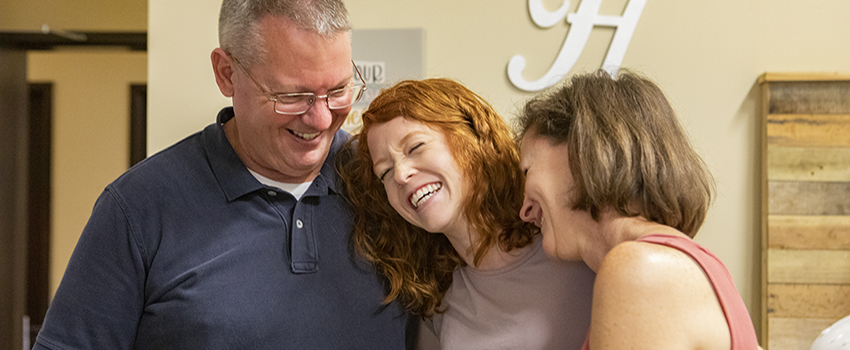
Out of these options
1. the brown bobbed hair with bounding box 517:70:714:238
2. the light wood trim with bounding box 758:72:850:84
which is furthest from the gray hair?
the light wood trim with bounding box 758:72:850:84

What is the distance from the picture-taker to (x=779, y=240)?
207 cm

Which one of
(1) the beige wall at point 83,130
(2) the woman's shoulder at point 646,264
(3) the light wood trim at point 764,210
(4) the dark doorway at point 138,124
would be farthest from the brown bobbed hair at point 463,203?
(1) the beige wall at point 83,130

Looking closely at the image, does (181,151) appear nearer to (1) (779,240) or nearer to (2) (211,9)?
(2) (211,9)

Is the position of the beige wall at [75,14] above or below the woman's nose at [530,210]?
above

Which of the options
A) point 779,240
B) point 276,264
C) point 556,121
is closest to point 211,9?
point 276,264

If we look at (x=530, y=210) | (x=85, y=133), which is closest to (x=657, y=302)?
(x=530, y=210)

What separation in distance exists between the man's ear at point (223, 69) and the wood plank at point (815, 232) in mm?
1906

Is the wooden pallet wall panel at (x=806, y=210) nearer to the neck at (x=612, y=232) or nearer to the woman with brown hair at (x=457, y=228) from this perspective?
the woman with brown hair at (x=457, y=228)

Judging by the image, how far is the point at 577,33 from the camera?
216 cm

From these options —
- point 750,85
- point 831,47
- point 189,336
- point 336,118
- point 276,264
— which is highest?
point 831,47

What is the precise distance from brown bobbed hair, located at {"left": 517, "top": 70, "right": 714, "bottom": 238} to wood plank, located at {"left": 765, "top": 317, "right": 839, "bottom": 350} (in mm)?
1398

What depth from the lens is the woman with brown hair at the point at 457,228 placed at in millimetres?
1217

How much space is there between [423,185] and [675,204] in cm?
50

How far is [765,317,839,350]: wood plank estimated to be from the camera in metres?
2.06
